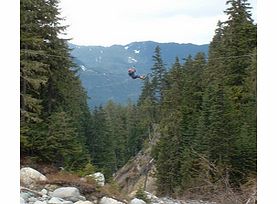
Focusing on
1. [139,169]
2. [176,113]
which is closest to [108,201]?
[176,113]

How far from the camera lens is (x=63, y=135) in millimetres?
8836

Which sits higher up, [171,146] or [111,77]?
[111,77]

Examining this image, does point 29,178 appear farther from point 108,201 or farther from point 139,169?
point 139,169

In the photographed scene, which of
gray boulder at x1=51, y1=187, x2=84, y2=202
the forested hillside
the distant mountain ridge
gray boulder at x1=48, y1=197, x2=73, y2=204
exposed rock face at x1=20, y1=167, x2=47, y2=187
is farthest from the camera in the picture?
the distant mountain ridge

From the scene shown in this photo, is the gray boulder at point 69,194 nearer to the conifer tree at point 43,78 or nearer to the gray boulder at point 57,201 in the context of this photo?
the gray boulder at point 57,201

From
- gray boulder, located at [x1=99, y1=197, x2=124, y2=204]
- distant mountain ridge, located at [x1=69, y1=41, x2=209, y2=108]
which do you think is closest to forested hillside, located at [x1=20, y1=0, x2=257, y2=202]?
gray boulder, located at [x1=99, y1=197, x2=124, y2=204]

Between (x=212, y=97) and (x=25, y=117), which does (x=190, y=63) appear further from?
(x=25, y=117)

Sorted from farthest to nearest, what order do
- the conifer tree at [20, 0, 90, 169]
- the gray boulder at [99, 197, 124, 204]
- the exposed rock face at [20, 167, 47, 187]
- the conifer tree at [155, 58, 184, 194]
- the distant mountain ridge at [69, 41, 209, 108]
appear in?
the distant mountain ridge at [69, 41, 209, 108] < the conifer tree at [155, 58, 184, 194] < the conifer tree at [20, 0, 90, 169] < the exposed rock face at [20, 167, 47, 187] < the gray boulder at [99, 197, 124, 204]

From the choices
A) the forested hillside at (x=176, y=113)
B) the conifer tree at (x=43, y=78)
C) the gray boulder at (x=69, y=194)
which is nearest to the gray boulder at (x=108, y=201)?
the gray boulder at (x=69, y=194)

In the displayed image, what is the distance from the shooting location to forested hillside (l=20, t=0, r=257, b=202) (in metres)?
7.71

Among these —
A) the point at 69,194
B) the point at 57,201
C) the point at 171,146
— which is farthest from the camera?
the point at 171,146

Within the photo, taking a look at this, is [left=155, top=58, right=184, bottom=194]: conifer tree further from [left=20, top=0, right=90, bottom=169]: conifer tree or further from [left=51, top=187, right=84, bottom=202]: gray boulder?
[left=51, top=187, right=84, bottom=202]: gray boulder

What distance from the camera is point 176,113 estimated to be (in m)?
14.8
